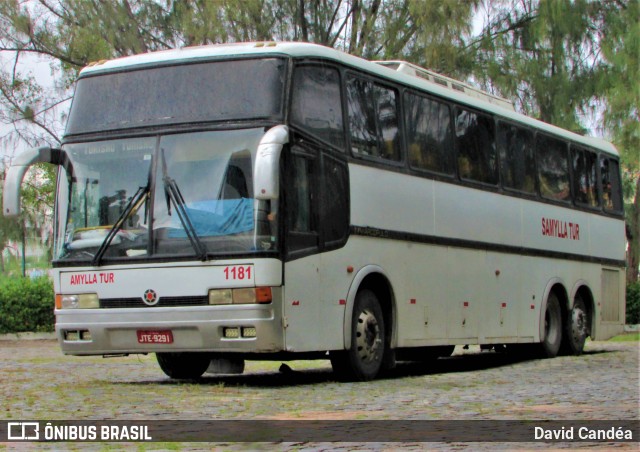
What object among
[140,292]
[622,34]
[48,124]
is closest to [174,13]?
[48,124]

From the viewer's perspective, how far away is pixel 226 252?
12.3m

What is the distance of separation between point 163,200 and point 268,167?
1631mm

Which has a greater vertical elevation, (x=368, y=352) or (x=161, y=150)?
(x=161, y=150)

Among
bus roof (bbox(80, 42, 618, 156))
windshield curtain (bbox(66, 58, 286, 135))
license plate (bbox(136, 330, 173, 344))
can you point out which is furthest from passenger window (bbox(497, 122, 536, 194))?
license plate (bbox(136, 330, 173, 344))

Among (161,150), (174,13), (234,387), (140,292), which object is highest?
(174,13)

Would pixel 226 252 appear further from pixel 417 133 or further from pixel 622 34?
pixel 622 34

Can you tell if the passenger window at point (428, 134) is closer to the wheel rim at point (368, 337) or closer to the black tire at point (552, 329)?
the wheel rim at point (368, 337)

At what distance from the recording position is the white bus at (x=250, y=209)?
1236cm

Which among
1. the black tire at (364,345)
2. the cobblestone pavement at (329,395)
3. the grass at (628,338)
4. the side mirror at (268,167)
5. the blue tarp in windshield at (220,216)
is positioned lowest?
the cobblestone pavement at (329,395)

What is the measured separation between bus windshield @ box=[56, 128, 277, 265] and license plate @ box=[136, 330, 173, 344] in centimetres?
78

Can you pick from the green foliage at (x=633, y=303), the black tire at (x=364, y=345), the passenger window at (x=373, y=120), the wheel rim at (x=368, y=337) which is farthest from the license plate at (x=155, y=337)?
the green foliage at (x=633, y=303)

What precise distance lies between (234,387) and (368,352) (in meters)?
1.76

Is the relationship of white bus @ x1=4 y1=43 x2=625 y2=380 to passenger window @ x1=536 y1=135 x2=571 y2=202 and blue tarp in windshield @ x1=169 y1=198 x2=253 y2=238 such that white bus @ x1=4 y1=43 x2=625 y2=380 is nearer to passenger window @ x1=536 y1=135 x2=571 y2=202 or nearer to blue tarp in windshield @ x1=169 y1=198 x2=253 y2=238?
blue tarp in windshield @ x1=169 y1=198 x2=253 y2=238

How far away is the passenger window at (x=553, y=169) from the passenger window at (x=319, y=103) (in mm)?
6778
